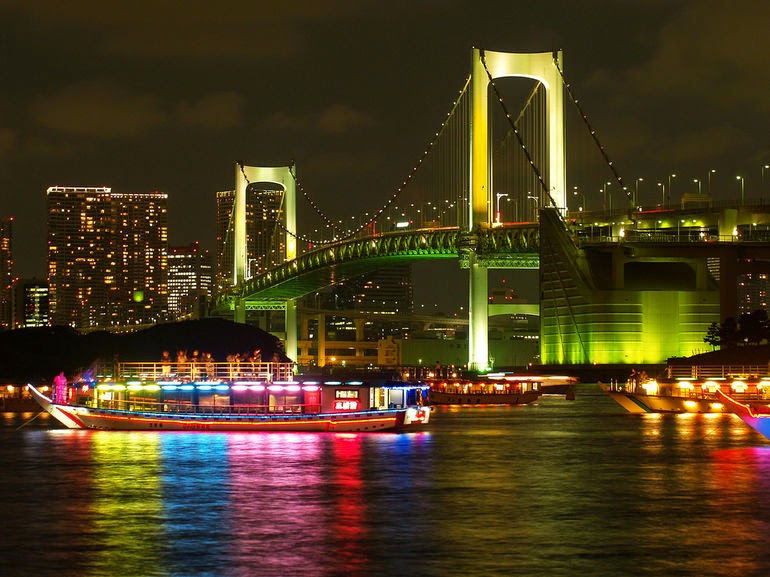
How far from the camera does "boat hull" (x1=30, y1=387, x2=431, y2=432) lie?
45.4 meters

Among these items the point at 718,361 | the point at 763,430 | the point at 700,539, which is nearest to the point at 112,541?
the point at 700,539

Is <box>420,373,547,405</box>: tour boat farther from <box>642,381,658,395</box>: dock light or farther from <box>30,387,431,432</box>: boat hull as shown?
<box>30,387,431,432</box>: boat hull

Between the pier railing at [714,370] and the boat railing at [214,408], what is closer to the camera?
the boat railing at [214,408]

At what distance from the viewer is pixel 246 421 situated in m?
45.4

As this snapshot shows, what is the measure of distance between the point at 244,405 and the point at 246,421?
949 millimetres

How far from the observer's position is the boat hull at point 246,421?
149ft

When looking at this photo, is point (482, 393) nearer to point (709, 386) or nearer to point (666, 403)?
point (666, 403)

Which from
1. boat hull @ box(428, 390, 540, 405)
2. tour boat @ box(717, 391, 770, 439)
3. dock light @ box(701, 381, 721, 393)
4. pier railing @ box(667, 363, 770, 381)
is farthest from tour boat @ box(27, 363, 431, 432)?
pier railing @ box(667, 363, 770, 381)

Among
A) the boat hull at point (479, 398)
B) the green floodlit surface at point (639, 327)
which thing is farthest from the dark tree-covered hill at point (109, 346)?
the boat hull at point (479, 398)

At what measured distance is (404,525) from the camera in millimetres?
24547

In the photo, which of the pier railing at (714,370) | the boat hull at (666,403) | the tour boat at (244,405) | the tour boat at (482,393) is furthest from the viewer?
the tour boat at (482,393)

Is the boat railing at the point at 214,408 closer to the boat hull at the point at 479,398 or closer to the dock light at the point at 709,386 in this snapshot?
the dock light at the point at 709,386

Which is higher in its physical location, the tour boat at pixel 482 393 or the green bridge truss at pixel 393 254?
the green bridge truss at pixel 393 254

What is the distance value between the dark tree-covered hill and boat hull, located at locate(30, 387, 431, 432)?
1685 inches
